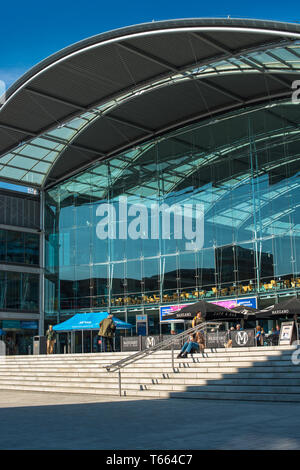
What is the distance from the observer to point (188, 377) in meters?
17.8

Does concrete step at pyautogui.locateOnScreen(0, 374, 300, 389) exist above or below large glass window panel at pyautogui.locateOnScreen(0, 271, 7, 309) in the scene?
below

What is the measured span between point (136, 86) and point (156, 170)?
254 inches

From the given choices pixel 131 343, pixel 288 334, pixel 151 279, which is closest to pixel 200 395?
pixel 288 334

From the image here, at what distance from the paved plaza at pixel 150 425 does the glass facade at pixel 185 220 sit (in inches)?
593

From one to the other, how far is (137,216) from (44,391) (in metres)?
16.0

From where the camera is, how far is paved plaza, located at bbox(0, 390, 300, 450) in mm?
8164

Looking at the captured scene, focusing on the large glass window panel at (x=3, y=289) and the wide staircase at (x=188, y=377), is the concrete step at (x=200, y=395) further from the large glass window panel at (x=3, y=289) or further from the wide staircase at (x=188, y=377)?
the large glass window panel at (x=3, y=289)

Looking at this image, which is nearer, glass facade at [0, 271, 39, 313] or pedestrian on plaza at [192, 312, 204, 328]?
pedestrian on plaza at [192, 312, 204, 328]

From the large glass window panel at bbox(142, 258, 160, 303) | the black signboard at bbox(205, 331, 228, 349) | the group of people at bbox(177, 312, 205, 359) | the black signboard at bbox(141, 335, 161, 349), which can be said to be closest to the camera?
the group of people at bbox(177, 312, 205, 359)

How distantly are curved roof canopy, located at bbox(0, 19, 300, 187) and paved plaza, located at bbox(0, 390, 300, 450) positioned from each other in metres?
15.4

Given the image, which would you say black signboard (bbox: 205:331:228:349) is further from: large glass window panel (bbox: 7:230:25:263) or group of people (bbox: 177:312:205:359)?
large glass window panel (bbox: 7:230:25:263)

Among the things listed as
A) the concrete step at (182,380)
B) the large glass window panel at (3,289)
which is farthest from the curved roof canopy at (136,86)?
the concrete step at (182,380)

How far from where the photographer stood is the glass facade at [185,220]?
29.1 m

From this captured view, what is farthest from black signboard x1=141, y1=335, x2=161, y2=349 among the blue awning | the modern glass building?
the modern glass building
